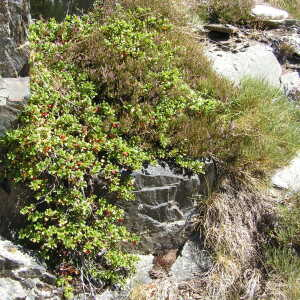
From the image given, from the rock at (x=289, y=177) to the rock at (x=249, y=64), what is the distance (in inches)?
58.9

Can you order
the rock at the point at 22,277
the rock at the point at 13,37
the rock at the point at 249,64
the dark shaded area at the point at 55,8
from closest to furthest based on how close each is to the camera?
the rock at the point at 22,277
the rock at the point at 13,37
the dark shaded area at the point at 55,8
the rock at the point at 249,64

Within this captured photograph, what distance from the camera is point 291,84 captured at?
7.38 meters

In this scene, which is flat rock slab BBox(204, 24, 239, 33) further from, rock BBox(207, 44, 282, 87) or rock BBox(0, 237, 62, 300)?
rock BBox(0, 237, 62, 300)

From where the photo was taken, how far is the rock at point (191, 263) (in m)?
4.86

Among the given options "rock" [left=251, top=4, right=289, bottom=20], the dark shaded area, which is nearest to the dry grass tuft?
the dark shaded area

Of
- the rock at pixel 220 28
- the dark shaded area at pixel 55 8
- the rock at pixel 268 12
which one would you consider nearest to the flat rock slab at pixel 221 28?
the rock at pixel 220 28

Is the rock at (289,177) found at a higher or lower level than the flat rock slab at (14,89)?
lower

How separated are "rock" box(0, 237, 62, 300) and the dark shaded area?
3151mm

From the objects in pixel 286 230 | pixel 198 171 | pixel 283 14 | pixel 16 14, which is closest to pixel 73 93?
pixel 16 14

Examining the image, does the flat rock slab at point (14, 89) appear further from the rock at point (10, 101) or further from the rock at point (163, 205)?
the rock at point (163, 205)

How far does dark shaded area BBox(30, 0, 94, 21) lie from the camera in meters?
5.73

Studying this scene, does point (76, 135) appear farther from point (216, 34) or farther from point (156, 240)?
point (216, 34)

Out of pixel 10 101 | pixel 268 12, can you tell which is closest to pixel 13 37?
pixel 10 101

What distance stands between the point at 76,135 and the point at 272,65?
421 cm
